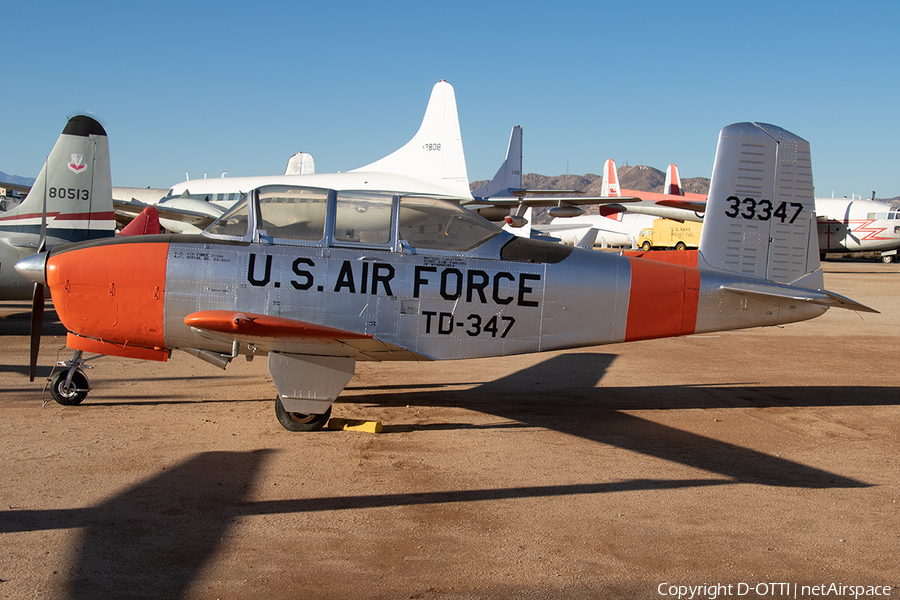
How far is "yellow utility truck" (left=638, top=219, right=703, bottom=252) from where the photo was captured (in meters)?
53.3

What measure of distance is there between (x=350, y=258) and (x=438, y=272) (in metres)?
0.87

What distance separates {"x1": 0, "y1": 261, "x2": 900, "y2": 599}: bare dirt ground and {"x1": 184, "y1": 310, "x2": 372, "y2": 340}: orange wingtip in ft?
3.51

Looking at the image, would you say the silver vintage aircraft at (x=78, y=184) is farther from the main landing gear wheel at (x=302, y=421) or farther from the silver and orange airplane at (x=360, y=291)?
the main landing gear wheel at (x=302, y=421)

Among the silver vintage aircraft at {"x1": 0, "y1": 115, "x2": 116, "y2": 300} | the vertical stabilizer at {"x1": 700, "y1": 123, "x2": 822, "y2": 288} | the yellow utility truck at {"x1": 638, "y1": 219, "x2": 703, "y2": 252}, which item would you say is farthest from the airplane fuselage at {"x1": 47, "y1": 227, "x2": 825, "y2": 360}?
the yellow utility truck at {"x1": 638, "y1": 219, "x2": 703, "y2": 252}

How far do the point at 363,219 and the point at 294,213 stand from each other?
702mm

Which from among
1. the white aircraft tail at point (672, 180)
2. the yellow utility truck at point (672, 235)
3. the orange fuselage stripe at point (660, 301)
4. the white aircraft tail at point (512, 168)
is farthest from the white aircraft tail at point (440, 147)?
the white aircraft tail at point (672, 180)

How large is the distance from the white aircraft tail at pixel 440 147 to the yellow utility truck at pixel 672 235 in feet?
98.5

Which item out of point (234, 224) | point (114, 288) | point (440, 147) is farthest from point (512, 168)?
point (114, 288)

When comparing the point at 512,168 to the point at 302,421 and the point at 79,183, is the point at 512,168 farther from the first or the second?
the point at 302,421

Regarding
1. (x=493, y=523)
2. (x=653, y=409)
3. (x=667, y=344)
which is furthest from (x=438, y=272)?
(x=667, y=344)

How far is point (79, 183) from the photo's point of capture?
10234 mm

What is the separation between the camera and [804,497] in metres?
4.92

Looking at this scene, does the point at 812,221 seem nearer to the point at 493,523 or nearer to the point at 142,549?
the point at 493,523

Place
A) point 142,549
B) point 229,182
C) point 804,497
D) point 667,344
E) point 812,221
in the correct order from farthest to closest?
point 229,182 < point 667,344 < point 812,221 < point 804,497 < point 142,549
